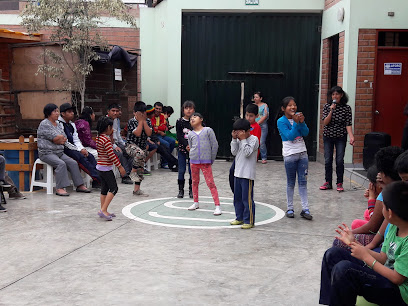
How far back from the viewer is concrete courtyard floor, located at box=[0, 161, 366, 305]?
4203mm

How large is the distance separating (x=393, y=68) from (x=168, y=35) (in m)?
5.29

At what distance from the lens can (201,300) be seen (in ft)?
13.4

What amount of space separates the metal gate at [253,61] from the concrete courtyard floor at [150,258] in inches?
201

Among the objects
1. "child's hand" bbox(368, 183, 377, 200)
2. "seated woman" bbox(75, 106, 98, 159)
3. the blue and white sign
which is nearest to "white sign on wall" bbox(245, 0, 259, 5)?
the blue and white sign

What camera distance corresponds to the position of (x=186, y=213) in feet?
23.4

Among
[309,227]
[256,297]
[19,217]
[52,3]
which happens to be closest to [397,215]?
[256,297]

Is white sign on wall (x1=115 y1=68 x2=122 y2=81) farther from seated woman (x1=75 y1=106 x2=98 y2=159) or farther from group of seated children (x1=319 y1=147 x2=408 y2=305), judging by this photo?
group of seated children (x1=319 y1=147 x2=408 y2=305)

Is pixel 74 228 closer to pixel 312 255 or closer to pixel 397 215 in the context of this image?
pixel 312 255

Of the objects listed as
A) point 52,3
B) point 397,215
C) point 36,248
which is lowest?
point 36,248

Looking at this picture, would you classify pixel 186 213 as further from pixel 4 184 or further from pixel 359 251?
pixel 359 251

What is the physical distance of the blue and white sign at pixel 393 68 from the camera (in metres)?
10.1

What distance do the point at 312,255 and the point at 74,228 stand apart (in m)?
2.85

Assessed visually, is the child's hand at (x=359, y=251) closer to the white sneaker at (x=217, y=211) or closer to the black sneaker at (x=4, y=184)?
the white sneaker at (x=217, y=211)

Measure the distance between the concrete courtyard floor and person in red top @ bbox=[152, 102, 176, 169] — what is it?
3.70m
